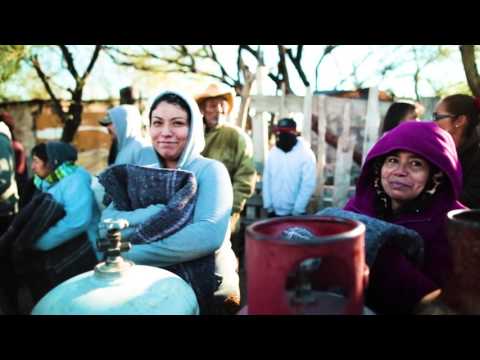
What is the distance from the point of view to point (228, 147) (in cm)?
462

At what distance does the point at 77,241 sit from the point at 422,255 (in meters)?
2.60

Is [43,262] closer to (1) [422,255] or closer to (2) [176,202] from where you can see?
(2) [176,202]

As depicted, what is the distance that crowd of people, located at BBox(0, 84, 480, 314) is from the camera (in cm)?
164

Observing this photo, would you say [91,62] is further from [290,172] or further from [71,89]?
[290,172]

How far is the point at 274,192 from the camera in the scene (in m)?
5.69

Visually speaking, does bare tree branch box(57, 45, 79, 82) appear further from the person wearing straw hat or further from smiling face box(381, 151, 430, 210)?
smiling face box(381, 151, 430, 210)

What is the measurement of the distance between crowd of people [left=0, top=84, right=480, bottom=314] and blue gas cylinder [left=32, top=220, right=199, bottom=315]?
14cm

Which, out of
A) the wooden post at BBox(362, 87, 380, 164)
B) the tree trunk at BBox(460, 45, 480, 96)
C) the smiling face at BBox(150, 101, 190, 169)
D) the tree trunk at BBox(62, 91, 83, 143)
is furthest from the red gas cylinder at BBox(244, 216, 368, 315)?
the tree trunk at BBox(62, 91, 83, 143)

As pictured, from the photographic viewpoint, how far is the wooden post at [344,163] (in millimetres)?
6234

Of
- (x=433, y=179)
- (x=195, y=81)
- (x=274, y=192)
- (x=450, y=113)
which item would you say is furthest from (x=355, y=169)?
(x=195, y=81)

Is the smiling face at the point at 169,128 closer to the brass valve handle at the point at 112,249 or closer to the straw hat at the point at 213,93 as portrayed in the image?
the brass valve handle at the point at 112,249

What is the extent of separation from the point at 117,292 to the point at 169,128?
103 centimetres

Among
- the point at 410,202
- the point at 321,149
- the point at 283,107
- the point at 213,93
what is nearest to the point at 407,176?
the point at 410,202

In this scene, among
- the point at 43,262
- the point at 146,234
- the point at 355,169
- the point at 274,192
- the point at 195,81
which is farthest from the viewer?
the point at 195,81
